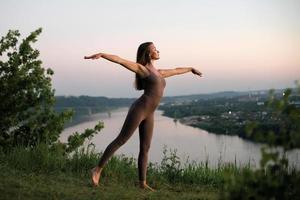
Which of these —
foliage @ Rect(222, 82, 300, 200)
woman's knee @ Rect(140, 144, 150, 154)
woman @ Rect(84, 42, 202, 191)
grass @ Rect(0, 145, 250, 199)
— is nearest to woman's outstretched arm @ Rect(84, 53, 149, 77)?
woman @ Rect(84, 42, 202, 191)

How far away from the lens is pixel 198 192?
5348 mm

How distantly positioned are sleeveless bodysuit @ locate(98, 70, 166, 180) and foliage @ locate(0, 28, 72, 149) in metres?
4.91

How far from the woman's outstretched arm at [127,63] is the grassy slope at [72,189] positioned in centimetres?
132

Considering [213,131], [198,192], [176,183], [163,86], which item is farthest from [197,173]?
[213,131]

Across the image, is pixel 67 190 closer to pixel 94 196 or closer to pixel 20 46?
pixel 94 196

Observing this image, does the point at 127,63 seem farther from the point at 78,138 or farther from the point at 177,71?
the point at 78,138

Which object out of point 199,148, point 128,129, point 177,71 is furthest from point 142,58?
point 199,148

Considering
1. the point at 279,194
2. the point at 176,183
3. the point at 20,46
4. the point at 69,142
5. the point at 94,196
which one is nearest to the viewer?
the point at 279,194

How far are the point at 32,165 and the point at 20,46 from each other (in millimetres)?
4697

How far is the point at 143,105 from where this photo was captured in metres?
4.97

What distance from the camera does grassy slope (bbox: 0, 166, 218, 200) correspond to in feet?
14.6

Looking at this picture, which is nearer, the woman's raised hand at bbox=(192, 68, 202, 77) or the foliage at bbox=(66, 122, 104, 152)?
the woman's raised hand at bbox=(192, 68, 202, 77)

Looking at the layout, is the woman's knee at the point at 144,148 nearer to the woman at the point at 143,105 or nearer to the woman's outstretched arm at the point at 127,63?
the woman at the point at 143,105

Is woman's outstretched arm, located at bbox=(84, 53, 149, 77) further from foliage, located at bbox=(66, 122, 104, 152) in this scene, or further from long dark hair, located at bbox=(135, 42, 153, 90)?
foliage, located at bbox=(66, 122, 104, 152)
